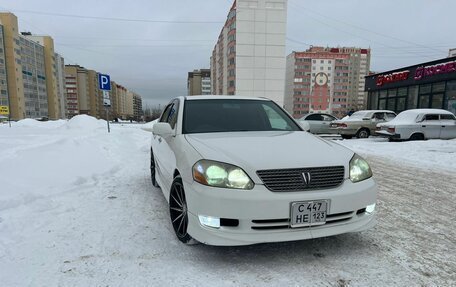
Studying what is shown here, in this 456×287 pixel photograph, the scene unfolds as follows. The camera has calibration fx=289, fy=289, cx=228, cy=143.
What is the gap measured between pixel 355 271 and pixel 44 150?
21.3 ft

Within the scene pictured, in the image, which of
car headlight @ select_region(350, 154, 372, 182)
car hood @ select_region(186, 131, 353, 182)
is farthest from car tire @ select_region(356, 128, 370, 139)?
car headlight @ select_region(350, 154, 372, 182)

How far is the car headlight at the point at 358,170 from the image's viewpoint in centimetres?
274

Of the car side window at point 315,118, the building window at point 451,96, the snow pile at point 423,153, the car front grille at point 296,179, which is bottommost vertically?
the snow pile at point 423,153

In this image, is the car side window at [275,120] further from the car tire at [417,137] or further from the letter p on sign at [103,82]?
the car tire at [417,137]

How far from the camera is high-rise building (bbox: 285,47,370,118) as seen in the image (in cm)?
9481

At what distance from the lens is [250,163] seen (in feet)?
8.21

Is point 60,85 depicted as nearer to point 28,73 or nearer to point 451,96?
point 28,73

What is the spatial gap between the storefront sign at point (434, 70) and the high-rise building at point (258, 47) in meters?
36.7

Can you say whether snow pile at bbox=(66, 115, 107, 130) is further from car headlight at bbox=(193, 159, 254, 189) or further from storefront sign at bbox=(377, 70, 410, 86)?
storefront sign at bbox=(377, 70, 410, 86)

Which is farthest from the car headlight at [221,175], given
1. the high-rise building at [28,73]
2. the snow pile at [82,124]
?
the high-rise building at [28,73]

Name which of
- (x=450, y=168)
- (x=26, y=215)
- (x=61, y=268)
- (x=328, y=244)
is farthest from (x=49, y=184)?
(x=450, y=168)

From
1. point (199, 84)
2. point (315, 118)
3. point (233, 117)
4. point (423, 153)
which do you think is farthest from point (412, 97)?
Answer: point (199, 84)

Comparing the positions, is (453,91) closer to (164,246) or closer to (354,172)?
(354,172)

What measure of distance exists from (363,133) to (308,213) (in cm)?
1509
